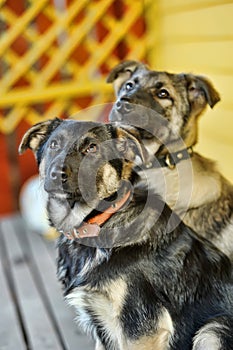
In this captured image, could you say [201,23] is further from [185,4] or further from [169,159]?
[169,159]

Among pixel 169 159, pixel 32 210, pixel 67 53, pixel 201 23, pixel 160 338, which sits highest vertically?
pixel 201 23

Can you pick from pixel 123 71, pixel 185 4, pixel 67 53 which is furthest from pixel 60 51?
pixel 123 71

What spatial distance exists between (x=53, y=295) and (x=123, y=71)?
46.6 inches

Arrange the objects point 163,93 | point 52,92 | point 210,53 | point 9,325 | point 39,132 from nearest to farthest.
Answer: point 39,132
point 163,93
point 9,325
point 210,53
point 52,92

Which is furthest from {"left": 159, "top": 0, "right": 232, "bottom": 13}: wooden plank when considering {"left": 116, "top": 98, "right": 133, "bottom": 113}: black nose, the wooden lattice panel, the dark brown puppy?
the dark brown puppy

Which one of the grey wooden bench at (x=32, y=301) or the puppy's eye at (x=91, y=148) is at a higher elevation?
the puppy's eye at (x=91, y=148)

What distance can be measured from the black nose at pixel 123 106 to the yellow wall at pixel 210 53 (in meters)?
0.67

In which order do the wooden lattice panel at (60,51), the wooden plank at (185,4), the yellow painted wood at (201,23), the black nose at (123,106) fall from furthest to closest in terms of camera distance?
the wooden lattice panel at (60,51) < the wooden plank at (185,4) < the yellow painted wood at (201,23) < the black nose at (123,106)

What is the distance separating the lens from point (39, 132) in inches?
78.4

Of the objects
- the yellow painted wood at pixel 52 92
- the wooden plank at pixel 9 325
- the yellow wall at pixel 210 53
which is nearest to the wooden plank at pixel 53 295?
the wooden plank at pixel 9 325

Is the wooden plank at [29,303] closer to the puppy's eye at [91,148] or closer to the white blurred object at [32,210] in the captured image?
the white blurred object at [32,210]

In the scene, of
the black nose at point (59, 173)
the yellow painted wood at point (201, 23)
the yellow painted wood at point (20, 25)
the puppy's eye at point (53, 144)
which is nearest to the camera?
the black nose at point (59, 173)

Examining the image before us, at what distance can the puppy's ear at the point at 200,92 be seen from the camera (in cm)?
233

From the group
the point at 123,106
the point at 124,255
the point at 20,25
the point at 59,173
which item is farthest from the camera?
the point at 20,25
